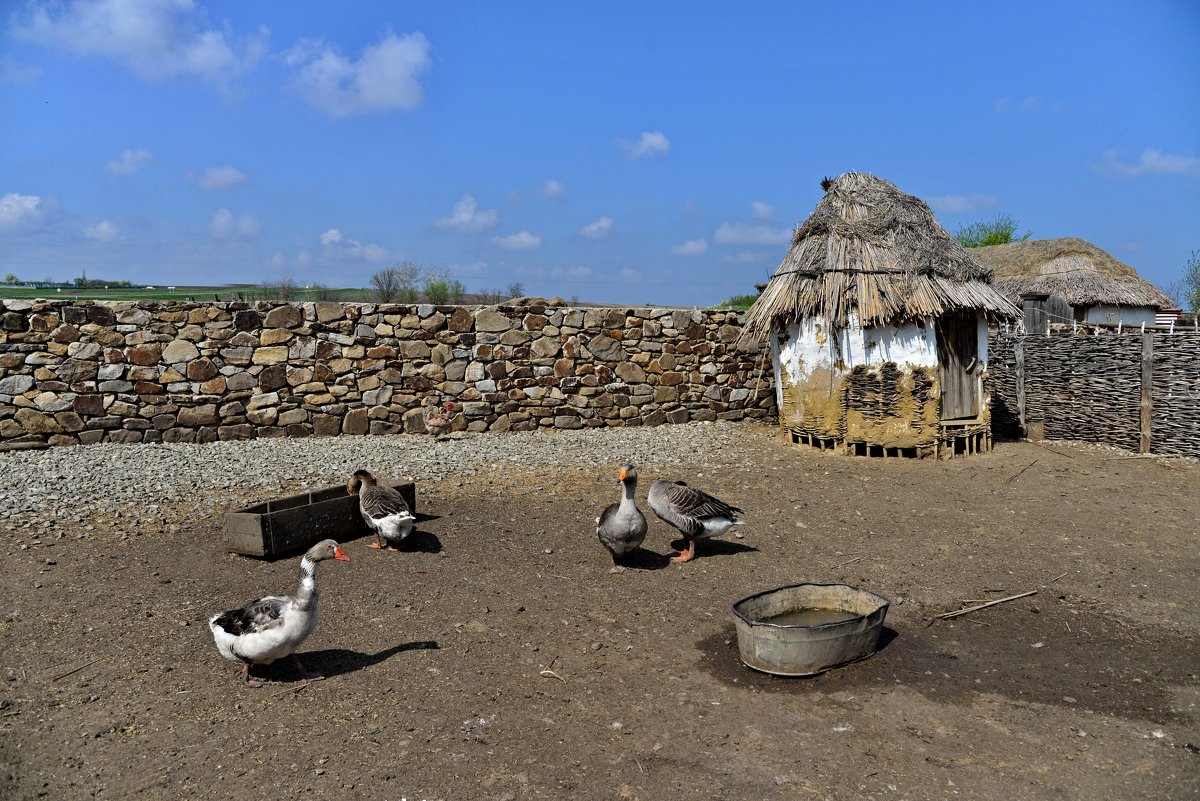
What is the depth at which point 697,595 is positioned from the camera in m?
6.81

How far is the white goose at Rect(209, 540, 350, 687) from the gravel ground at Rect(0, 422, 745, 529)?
410cm

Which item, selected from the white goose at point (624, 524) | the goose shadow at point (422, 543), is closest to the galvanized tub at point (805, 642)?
the white goose at point (624, 524)

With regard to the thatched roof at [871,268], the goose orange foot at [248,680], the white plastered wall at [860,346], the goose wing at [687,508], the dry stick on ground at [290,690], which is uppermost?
the thatched roof at [871,268]

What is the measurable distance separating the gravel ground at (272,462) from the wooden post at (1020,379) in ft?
16.2

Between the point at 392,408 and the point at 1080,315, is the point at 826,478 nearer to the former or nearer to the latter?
the point at 392,408

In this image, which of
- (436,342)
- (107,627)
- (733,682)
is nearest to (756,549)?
(733,682)

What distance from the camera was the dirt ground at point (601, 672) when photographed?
414cm

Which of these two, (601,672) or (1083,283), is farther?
(1083,283)

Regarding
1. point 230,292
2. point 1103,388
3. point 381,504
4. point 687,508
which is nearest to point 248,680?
point 381,504

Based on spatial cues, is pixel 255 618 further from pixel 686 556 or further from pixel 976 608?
pixel 976 608

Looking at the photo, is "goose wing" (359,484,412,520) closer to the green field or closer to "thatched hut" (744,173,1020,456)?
"thatched hut" (744,173,1020,456)

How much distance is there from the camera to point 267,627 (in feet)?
16.0

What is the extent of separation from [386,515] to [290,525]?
34.2 inches

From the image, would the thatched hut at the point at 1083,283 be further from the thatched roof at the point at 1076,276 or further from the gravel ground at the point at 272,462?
Answer: the gravel ground at the point at 272,462
